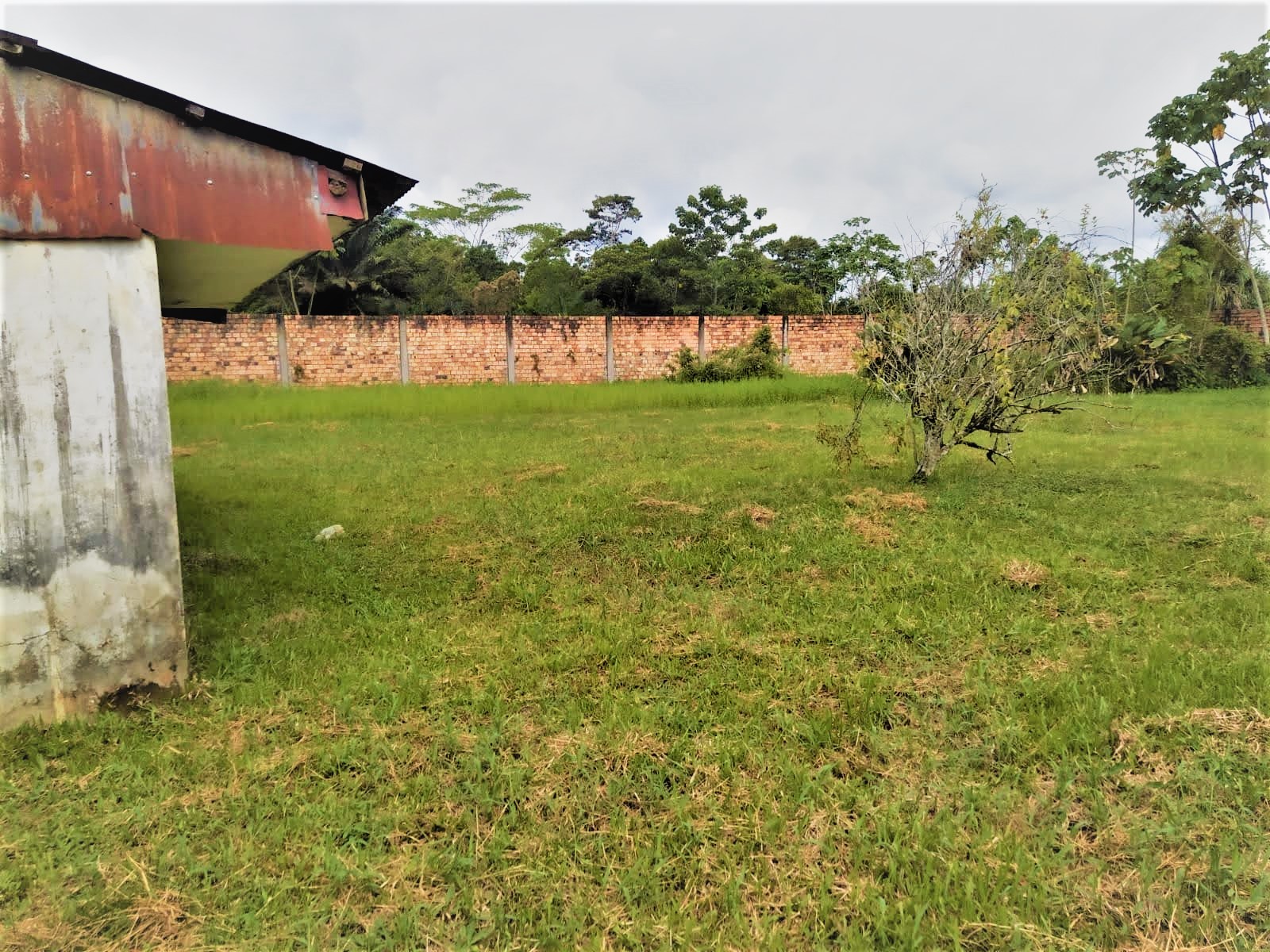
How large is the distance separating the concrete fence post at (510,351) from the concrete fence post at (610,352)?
2281mm

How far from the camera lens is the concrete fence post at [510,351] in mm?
17047

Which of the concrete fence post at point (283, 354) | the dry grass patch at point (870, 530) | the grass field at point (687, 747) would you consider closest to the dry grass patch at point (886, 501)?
the grass field at point (687, 747)

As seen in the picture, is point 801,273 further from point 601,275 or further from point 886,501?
point 886,501

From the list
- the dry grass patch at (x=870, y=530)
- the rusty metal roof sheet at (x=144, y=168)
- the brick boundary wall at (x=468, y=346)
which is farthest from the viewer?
the brick boundary wall at (x=468, y=346)

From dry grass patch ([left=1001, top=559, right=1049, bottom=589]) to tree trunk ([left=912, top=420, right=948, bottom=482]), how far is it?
2.34 meters

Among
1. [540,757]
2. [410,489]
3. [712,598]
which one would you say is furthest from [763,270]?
[540,757]

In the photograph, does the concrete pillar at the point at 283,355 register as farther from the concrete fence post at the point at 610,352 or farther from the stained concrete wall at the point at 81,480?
the stained concrete wall at the point at 81,480

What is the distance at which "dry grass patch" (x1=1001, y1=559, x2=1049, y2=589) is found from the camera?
13.3 ft

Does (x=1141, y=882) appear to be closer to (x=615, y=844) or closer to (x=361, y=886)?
(x=615, y=844)

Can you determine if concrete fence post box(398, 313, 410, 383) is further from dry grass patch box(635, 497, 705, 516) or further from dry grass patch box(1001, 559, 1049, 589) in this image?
dry grass patch box(1001, 559, 1049, 589)

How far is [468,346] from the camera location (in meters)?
16.9

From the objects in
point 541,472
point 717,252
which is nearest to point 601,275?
point 717,252

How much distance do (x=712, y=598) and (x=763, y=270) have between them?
75.5ft

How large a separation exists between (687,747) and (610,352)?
1572cm
